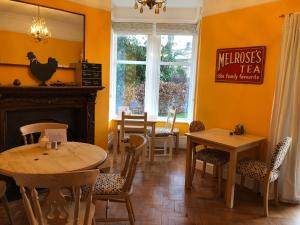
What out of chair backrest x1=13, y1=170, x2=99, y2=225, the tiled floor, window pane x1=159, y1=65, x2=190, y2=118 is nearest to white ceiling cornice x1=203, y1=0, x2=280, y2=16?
window pane x1=159, y1=65, x2=190, y2=118

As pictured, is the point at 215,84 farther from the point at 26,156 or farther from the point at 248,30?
the point at 26,156

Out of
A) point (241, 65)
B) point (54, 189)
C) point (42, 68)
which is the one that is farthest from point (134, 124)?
point (54, 189)

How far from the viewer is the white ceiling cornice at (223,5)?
134 inches

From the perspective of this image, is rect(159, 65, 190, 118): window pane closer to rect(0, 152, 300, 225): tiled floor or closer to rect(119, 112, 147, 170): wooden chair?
rect(119, 112, 147, 170): wooden chair

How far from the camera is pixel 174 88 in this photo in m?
5.38

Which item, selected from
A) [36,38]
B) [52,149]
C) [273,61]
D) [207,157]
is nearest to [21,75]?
[36,38]

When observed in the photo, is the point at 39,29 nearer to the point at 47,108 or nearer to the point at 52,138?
the point at 47,108

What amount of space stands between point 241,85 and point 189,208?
171 centimetres

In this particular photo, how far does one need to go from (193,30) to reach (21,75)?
316 cm

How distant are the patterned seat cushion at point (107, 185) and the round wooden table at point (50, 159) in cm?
26

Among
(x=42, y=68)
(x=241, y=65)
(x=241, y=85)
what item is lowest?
(x=241, y=85)

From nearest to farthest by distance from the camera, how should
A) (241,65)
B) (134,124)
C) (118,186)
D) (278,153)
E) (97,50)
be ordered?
(118,186) → (278,153) → (241,65) → (97,50) → (134,124)

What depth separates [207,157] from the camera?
327 centimetres

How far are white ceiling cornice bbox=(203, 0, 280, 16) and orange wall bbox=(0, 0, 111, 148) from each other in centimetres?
143
